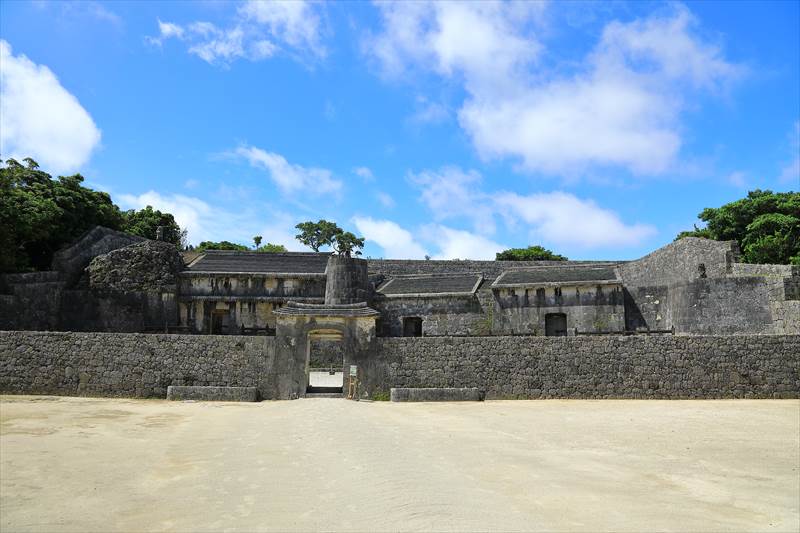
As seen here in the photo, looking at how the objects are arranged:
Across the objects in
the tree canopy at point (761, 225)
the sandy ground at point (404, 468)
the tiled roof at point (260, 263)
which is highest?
the tree canopy at point (761, 225)

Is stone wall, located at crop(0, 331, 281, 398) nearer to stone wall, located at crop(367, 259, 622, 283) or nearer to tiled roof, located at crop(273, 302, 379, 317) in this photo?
tiled roof, located at crop(273, 302, 379, 317)

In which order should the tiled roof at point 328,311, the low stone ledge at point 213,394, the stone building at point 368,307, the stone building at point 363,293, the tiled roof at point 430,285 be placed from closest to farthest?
the low stone ledge at point 213,394 → the stone building at point 368,307 → the tiled roof at point 328,311 → the stone building at point 363,293 → the tiled roof at point 430,285

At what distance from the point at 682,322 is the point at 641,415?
30.3 ft

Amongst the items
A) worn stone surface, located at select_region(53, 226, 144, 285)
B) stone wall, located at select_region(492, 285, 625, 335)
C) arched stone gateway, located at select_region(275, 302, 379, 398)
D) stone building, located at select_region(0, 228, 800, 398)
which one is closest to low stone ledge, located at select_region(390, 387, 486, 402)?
stone building, located at select_region(0, 228, 800, 398)

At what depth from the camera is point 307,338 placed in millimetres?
18953

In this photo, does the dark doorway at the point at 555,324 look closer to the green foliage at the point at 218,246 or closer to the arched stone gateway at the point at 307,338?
the arched stone gateway at the point at 307,338

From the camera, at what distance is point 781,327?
19.0m

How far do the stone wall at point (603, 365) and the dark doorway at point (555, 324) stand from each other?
894 cm

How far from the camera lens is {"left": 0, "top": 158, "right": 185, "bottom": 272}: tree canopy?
78.9 feet

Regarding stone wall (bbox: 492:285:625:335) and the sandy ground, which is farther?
stone wall (bbox: 492:285:625:335)

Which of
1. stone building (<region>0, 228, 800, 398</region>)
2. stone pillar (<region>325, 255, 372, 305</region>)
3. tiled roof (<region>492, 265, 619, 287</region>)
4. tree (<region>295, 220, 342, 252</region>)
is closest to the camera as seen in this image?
stone building (<region>0, 228, 800, 398</region>)

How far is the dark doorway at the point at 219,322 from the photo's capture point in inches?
1134

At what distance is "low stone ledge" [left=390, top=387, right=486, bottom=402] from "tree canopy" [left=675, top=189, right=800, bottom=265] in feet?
62.6

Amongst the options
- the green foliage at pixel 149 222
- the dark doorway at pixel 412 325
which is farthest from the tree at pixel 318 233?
the dark doorway at pixel 412 325
